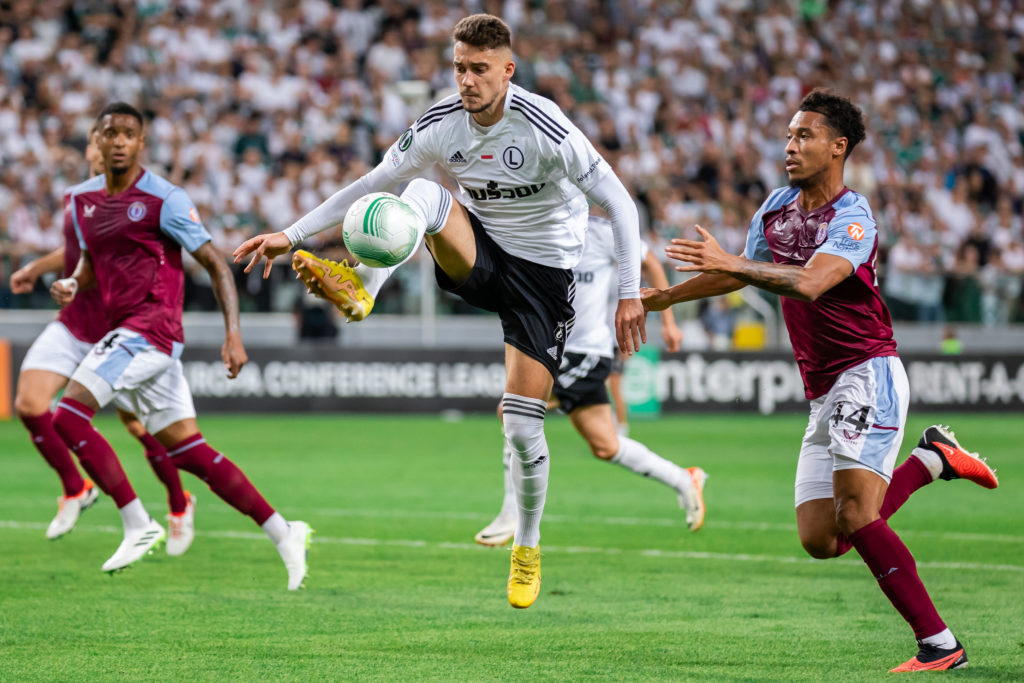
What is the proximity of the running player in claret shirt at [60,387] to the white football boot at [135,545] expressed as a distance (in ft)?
2.98

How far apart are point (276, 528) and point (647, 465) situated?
2893mm

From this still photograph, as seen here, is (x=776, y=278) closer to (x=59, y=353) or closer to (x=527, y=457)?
(x=527, y=457)

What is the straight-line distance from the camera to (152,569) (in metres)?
7.77

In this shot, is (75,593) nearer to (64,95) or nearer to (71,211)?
(71,211)

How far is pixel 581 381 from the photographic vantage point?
902 centimetres

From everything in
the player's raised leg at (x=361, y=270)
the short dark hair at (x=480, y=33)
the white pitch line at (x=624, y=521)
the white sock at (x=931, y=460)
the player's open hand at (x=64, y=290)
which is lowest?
the white pitch line at (x=624, y=521)

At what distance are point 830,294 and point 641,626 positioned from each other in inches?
68.3

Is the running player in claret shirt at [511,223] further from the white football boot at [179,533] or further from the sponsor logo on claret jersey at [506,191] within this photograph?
the white football boot at [179,533]

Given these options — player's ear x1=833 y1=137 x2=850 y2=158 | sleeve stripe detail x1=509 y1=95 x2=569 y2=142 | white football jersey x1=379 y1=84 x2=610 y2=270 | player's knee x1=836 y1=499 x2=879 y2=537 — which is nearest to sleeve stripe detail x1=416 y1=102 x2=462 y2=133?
white football jersey x1=379 y1=84 x2=610 y2=270

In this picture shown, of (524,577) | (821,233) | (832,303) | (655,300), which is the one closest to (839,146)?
(821,233)

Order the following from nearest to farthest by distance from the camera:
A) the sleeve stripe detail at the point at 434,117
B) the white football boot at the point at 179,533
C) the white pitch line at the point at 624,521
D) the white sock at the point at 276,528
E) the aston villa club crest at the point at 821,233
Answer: the aston villa club crest at the point at 821,233
the sleeve stripe detail at the point at 434,117
the white sock at the point at 276,528
the white football boot at the point at 179,533
the white pitch line at the point at 624,521

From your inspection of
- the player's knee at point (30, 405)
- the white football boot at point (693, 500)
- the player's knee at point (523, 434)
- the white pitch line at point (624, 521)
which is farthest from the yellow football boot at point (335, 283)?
the white pitch line at point (624, 521)

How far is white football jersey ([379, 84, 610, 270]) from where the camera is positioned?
19.6ft

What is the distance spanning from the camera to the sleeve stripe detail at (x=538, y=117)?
591 centimetres
